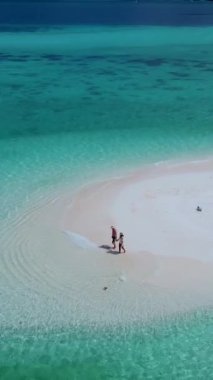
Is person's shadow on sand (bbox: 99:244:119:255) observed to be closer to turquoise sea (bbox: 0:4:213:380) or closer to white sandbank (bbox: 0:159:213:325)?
white sandbank (bbox: 0:159:213:325)

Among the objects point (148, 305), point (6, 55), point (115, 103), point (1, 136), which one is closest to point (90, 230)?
point (148, 305)

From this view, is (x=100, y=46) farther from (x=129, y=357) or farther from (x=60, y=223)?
(x=129, y=357)

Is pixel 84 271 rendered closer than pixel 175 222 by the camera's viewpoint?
Yes

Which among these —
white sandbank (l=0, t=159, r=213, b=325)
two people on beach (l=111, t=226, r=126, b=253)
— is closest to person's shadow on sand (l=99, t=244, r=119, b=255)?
white sandbank (l=0, t=159, r=213, b=325)

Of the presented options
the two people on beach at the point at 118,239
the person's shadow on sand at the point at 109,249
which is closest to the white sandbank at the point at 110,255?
the person's shadow on sand at the point at 109,249

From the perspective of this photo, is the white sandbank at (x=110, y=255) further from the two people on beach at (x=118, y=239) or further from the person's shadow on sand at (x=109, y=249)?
the two people on beach at (x=118, y=239)

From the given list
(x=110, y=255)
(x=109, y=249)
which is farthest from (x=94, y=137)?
(x=110, y=255)
